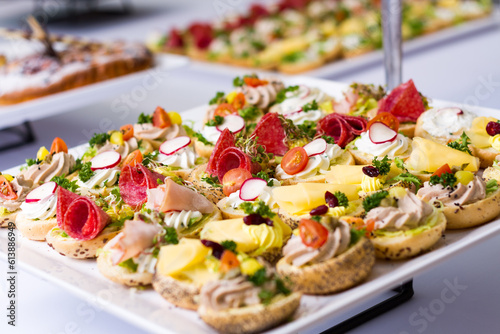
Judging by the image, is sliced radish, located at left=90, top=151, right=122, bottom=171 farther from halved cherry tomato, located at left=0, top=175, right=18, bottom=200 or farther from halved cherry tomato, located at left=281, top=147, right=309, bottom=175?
halved cherry tomato, located at left=281, top=147, right=309, bottom=175

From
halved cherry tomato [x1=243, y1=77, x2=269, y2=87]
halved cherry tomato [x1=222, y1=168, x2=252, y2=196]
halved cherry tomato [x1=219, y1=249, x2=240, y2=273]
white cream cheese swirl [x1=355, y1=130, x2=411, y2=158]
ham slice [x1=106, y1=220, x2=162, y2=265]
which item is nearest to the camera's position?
halved cherry tomato [x1=219, y1=249, x2=240, y2=273]

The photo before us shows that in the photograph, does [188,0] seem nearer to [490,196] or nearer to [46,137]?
[46,137]

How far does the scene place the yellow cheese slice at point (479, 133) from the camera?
3713 millimetres

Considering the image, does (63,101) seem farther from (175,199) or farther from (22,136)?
(175,199)

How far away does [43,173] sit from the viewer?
154 inches

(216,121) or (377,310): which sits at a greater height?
(216,121)

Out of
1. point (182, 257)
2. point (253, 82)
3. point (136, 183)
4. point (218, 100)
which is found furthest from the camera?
point (253, 82)

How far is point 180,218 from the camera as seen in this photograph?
3076mm

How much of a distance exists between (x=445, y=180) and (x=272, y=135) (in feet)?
4.01

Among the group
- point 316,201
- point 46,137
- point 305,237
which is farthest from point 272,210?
point 46,137

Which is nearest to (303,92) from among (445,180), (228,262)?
(445,180)

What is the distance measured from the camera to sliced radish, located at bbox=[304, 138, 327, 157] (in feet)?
12.2

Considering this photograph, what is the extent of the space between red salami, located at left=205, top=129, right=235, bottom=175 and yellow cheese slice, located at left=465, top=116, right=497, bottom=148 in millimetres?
1437

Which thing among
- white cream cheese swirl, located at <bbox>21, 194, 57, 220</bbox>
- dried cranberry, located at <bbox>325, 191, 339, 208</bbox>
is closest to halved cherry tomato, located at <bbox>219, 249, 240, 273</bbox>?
dried cranberry, located at <bbox>325, 191, 339, 208</bbox>
